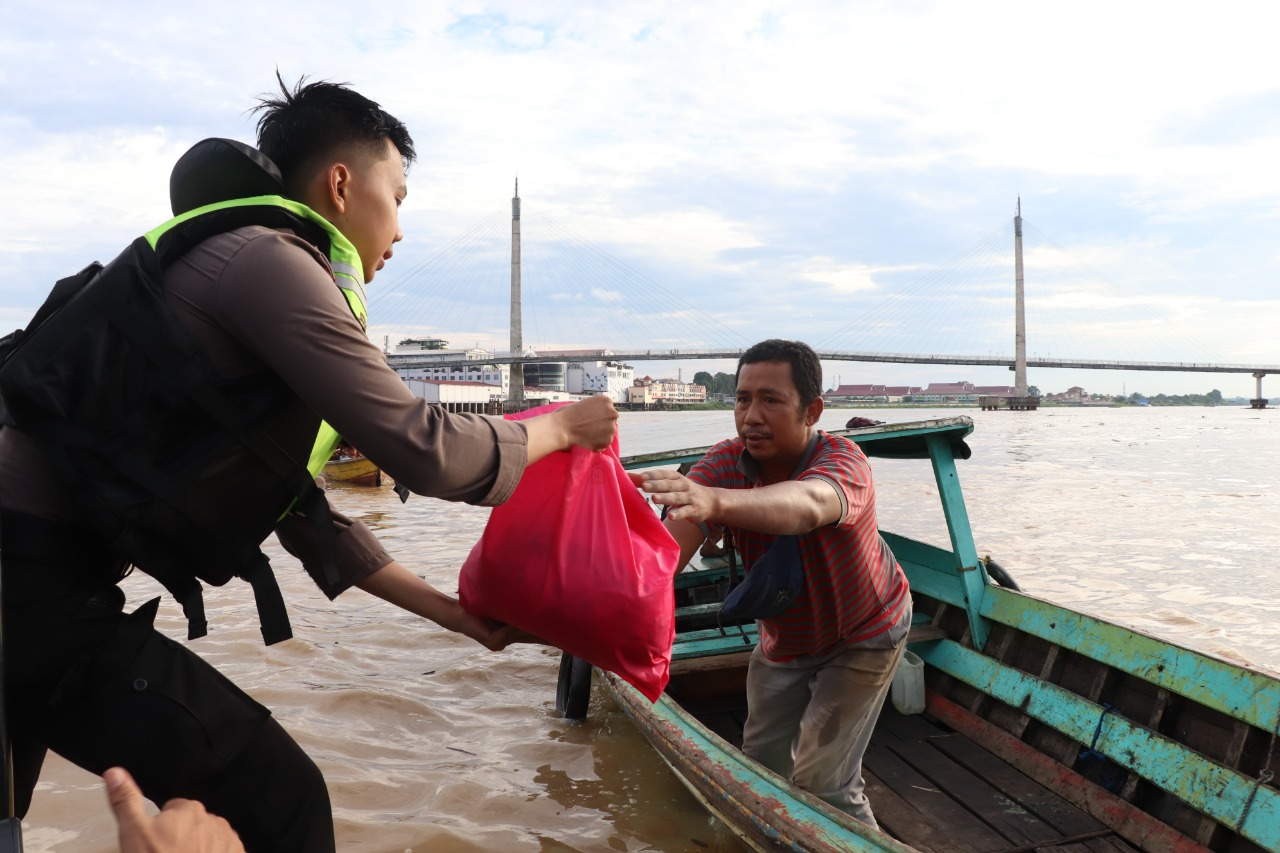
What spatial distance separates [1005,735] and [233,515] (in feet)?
11.2

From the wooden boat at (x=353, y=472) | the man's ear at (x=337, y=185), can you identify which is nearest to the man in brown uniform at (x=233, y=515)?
the man's ear at (x=337, y=185)

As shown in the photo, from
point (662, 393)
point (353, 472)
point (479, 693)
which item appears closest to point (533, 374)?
point (662, 393)

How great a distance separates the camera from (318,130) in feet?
5.56

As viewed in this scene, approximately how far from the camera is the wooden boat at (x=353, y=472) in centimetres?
1861

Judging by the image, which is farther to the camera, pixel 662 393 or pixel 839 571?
pixel 662 393

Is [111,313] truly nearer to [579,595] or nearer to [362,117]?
[362,117]

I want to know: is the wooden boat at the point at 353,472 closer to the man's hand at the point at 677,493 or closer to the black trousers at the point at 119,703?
the man's hand at the point at 677,493

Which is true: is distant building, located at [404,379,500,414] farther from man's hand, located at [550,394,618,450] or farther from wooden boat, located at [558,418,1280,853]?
man's hand, located at [550,394,618,450]

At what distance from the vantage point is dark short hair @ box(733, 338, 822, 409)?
277 centimetres

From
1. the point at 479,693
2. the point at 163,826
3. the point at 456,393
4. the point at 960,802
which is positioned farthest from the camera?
the point at 456,393

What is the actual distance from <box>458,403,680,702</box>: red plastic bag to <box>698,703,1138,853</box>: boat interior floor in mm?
1829

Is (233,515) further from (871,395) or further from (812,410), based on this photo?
(871,395)

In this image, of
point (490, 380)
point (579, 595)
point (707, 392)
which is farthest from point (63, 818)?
point (707, 392)

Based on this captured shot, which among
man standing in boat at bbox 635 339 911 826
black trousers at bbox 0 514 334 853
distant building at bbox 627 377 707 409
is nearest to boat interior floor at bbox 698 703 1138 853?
man standing in boat at bbox 635 339 911 826
